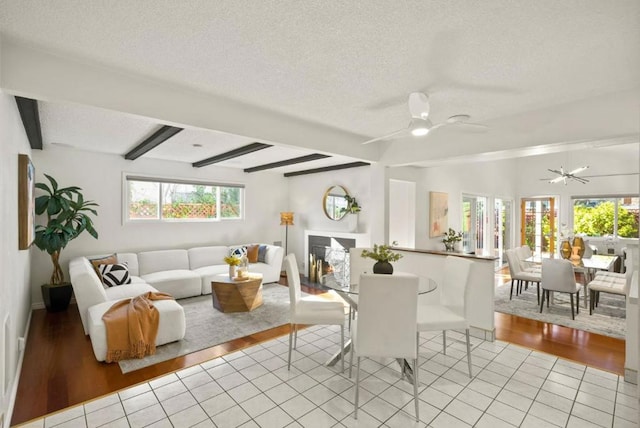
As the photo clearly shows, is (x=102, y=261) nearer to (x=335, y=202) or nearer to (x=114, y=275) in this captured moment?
(x=114, y=275)

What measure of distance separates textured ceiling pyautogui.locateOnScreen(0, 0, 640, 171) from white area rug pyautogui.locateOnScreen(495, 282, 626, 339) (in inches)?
96.8

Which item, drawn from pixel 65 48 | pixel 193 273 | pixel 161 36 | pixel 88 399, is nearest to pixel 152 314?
pixel 88 399

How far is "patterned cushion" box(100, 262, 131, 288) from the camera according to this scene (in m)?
4.19

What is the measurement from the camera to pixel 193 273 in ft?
16.3

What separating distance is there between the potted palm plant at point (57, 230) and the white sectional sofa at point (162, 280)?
0.35m

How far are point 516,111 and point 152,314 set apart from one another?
4157 mm

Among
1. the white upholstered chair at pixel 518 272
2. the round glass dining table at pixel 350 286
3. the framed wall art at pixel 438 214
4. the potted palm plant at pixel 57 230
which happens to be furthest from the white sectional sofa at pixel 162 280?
the white upholstered chair at pixel 518 272

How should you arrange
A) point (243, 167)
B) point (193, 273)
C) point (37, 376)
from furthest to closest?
point (243, 167), point (193, 273), point (37, 376)

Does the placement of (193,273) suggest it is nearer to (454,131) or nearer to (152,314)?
(152,314)

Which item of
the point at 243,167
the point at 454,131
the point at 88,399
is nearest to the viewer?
the point at 88,399

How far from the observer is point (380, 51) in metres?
1.89

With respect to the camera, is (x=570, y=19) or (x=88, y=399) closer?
(x=570, y=19)

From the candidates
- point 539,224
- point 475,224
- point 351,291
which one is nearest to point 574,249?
point 475,224

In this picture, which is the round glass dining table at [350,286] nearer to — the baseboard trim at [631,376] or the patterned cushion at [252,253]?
the baseboard trim at [631,376]
